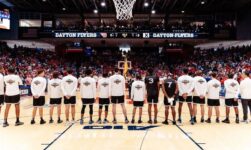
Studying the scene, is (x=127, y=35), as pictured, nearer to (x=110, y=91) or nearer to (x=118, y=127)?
(x=110, y=91)

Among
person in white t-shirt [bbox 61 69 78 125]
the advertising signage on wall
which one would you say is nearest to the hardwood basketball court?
person in white t-shirt [bbox 61 69 78 125]

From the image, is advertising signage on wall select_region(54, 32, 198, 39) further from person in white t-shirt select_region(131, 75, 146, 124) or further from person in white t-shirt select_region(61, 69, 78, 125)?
person in white t-shirt select_region(61, 69, 78, 125)

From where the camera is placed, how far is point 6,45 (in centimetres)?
3070

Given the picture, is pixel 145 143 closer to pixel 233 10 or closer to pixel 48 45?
pixel 233 10

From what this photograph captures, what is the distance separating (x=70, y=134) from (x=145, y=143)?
2.25 meters

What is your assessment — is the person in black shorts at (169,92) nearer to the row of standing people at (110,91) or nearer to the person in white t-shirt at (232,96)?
the row of standing people at (110,91)

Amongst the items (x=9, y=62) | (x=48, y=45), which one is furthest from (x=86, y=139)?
(x=48, y=45)

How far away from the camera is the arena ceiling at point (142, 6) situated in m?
28.8

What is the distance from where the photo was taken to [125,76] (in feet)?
76.8

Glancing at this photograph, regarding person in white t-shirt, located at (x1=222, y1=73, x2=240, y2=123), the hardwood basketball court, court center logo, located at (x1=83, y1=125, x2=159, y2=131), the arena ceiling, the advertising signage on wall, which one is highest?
the arena ceiling

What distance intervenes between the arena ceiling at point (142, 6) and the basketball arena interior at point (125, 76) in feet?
0.37

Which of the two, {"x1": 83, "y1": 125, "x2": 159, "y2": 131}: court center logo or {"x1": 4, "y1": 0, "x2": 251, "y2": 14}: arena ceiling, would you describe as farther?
{"x1": 4, "y1": 0, "x2": 251, "y2": 14}: arena ceiling

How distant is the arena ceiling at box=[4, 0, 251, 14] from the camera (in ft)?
94.6

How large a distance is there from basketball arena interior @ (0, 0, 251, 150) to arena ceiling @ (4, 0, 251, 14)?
114 mm
